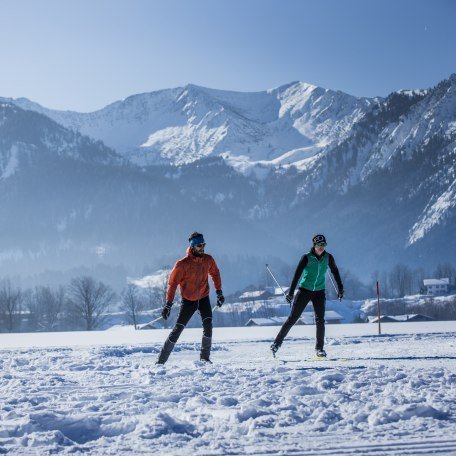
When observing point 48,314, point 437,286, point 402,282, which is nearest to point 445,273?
point 437,286

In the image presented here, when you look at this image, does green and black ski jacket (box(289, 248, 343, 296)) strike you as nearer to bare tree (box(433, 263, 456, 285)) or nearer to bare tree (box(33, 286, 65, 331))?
bare tree (box(33, 286, 65, 331))

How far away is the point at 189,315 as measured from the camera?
1081cm

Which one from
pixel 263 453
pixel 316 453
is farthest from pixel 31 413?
pixel 316 453

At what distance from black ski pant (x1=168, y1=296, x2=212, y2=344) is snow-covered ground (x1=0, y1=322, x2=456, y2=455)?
693 millimetres

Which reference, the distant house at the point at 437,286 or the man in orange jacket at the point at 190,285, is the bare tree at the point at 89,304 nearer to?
the man in orange jacket at the point at 190,285

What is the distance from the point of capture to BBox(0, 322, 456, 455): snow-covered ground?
513cm

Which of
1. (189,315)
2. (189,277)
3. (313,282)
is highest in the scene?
(189,277)

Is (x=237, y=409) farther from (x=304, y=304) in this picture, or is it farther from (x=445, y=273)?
(x=445, y=273)

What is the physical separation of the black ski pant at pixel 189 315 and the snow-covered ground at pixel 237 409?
0.69 m

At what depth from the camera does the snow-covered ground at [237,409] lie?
5133 mm

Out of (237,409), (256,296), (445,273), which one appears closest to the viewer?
(237,409)

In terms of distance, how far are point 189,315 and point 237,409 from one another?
15.1ft

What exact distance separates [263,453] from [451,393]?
289 cm

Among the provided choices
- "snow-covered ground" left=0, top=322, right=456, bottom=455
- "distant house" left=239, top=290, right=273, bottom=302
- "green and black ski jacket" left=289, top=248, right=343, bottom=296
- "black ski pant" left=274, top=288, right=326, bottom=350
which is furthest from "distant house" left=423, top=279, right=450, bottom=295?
"snow-covered ground" left=0, top=322, right=456, bottom=455
